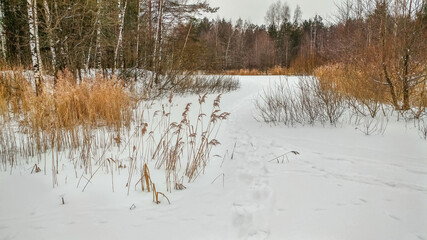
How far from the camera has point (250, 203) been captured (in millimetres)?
1783

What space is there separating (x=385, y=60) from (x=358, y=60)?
0.77 meters

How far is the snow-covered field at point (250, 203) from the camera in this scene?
4.73ft

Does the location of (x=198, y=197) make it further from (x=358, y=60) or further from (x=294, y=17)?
(x=294, y=17)

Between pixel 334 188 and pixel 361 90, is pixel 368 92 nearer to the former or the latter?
pixel 361 90

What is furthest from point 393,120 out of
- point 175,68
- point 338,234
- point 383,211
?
point 175,68

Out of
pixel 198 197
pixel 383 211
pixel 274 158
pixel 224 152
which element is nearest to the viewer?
pixel 383 211

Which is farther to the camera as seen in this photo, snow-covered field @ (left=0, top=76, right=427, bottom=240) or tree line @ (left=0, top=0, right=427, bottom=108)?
tree line @ (left=0, top=0, right=427, bottom=108)

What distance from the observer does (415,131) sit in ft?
11.3

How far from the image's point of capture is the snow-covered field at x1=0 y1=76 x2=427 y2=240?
1.44 meters

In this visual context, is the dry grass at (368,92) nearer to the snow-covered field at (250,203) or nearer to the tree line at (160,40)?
the tree line at (160,40)

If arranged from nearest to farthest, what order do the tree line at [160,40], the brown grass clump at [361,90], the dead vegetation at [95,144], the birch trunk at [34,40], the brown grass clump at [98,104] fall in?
the dead vegetation at [95,144] → the brown grass clump at [98,104] → the tree line at [160,40] → the brown grass clump at [361,90] → the birch trunk at [34,40]

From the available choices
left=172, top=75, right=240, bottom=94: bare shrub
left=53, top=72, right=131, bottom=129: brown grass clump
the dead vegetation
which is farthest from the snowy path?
left=172, top=75, right=240, bottom=94: bare shrub

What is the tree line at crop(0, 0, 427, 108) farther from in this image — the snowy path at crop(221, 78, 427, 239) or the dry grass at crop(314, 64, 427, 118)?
the snowy path at crop(221, 78, 427, 239)

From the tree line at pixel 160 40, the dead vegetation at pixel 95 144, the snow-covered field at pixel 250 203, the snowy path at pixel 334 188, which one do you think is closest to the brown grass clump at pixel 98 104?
the dead vegetation at pixel 95 144
